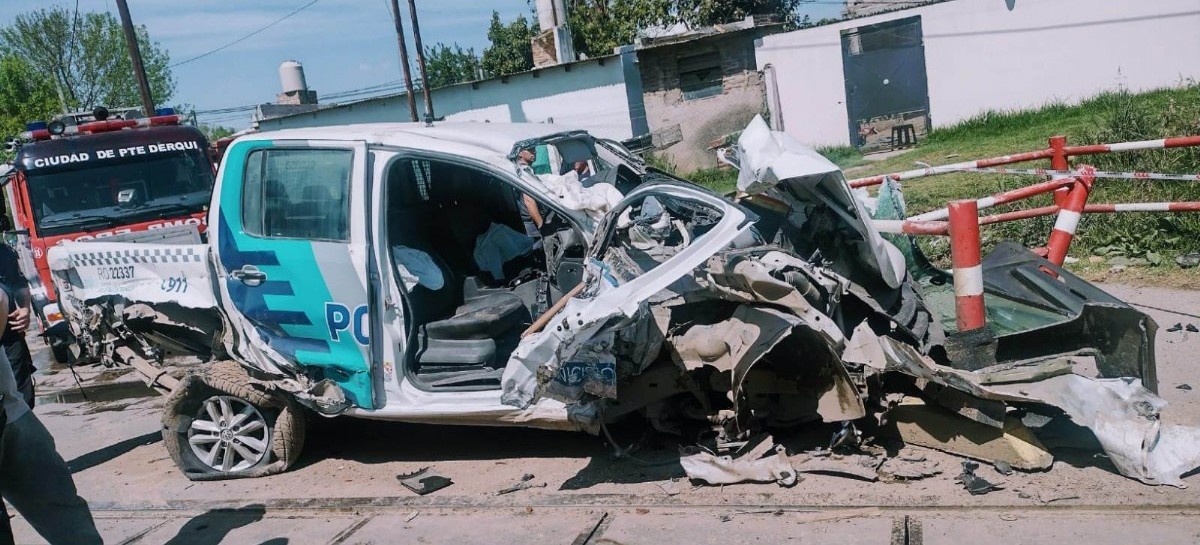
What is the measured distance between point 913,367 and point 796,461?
2.56 ft

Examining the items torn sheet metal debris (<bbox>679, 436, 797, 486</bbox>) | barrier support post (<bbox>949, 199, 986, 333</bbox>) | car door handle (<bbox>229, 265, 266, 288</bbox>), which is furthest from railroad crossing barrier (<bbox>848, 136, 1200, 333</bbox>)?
car door handle (<bbox>229, 265, 266, 288</bbox>)

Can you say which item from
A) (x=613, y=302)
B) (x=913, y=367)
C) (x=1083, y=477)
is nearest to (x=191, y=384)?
(x=613, y=302)

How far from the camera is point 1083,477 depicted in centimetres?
413

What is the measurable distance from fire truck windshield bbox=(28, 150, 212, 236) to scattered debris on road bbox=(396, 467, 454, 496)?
20.5 feet

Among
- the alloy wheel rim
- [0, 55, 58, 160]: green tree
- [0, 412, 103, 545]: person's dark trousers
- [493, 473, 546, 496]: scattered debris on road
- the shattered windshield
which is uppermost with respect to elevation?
[0, 55, 58, 160]: green tree

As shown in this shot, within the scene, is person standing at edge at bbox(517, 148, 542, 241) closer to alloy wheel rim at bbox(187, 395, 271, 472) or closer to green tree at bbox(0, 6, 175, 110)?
alloy wheel rim at bbox(187, 395, 271, 472)

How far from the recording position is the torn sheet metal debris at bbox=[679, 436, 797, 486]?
14.7 feet

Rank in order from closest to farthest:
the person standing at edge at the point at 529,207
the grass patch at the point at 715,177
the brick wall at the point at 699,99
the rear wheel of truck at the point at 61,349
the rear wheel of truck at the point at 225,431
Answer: the person standing at edge at the point at 529,207, the rear wheel of truck at the point at 225,431, the rear wheel of truck at the point at 61,349, the grass patch at the point at 715,177, the brick wall at the point at 699,99

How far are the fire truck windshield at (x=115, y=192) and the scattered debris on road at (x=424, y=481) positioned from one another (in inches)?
246

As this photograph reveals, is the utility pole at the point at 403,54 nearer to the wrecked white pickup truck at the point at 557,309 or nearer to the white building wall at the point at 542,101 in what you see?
the white building wall at the point at 542,101

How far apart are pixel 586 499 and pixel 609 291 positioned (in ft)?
3.66

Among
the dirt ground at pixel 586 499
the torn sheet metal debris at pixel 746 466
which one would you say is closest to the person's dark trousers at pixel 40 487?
the dirt ground at pixel 586 499

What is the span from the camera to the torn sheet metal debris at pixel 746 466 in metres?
4.47

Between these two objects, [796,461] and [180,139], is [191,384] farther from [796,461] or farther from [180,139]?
[180,139]
